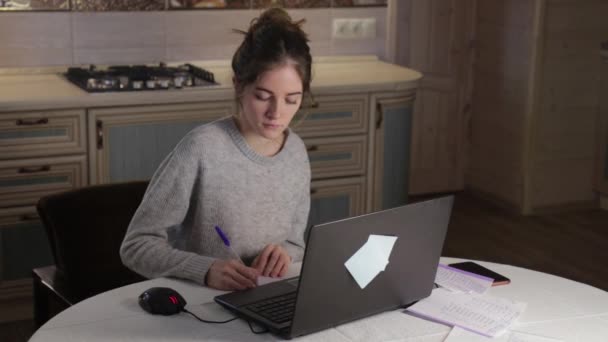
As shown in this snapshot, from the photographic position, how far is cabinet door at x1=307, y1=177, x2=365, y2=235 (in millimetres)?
3832

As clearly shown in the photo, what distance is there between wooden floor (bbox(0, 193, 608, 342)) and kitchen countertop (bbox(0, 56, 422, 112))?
2.97 feet

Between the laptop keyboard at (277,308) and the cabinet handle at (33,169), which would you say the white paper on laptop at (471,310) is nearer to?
the laptop keyboard at (277,308)

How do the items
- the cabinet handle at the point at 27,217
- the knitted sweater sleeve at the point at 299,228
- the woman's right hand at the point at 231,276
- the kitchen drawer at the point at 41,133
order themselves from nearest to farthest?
1. the woman's right hand at the point at 231,276
2. the knitted sweater sleeve at the point at 299,228
3. the kitchen drawer at the point at 41,133
4. the cabinet handle at the point at 27,217

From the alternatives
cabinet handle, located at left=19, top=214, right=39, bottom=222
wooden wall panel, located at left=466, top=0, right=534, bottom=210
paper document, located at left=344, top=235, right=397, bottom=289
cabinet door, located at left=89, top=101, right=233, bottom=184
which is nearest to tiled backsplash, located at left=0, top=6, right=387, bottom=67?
cabinet door, located at left=89, top=101, right=233, bottom=184

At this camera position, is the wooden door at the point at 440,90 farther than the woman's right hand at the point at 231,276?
Yes

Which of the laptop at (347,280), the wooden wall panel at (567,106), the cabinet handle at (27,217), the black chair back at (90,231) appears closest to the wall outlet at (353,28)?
the wooden wall panel at (567,106)

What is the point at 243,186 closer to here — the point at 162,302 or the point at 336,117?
the point at 162,302

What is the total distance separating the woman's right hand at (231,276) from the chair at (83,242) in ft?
1.64

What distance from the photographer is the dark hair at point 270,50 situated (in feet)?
6.67

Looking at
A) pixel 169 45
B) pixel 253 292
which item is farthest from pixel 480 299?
pixel 169 45

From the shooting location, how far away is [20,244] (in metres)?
3.38

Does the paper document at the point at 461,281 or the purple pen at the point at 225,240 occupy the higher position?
the purple pen at the point at 225,240

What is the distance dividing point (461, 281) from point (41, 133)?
1.86m

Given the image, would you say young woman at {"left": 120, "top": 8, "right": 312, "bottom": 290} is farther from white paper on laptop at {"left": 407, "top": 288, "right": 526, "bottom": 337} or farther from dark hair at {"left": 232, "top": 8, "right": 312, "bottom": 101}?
white paper on laptop at {"left": 407, "top": 288, "right": 526, "bottom": 337}
